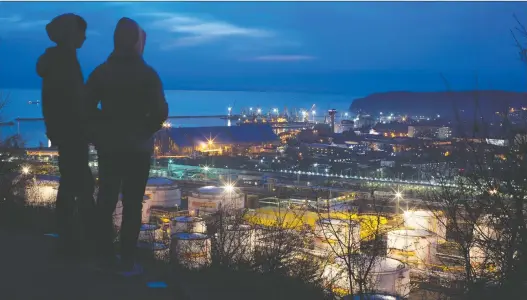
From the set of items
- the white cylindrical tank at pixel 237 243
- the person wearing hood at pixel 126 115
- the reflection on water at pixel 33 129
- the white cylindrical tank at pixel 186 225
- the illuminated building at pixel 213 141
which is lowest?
the white cylindrical tank at pixel 186 225

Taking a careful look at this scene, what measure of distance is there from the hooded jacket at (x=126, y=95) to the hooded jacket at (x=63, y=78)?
222 millimetres

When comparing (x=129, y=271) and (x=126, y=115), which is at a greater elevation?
(x=126, y=115)

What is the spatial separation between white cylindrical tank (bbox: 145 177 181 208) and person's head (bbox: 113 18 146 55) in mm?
10943

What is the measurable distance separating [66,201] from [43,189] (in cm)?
966

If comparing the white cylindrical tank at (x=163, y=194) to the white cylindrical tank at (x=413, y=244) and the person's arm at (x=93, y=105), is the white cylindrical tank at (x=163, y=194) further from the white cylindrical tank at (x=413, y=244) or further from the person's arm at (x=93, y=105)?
the person's arm at (x=93, y=105)

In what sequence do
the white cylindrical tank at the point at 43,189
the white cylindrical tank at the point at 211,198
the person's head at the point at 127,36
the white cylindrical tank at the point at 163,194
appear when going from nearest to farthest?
the person's head at the point at 127,36 → the white cylindrical tank at the point at 43,189 → the white cylindrical tank at the point at 211,198 → the white cylindrical tank at the point at 163,194

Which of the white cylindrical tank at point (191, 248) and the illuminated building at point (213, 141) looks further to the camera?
A: the illuminated building at point (213, 141)

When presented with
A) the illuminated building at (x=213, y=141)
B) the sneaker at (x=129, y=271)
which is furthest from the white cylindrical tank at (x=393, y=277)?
the illuminated building at (x=213, y=141)

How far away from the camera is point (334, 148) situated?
94.8 feet

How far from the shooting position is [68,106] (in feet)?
9.34

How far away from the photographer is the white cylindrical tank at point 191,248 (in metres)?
4.40

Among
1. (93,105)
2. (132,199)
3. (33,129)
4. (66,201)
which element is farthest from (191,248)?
(33,129)

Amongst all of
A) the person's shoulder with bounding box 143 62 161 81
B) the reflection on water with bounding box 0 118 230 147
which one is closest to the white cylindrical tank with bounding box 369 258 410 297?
the person's shoulder with bounding box 143 62 161 81

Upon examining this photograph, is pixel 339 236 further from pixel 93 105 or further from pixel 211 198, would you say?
pixel 211 198
